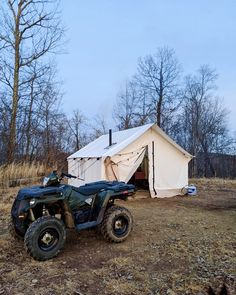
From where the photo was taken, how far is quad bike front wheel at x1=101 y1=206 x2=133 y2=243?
18.3 ft

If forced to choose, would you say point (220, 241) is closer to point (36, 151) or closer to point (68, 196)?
point (68, 196)

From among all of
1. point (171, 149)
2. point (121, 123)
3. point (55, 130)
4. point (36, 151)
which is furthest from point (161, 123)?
point (171, 149)

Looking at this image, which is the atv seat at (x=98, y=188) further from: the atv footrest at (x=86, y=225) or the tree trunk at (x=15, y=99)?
the tree trunk at (x=15, y=99)

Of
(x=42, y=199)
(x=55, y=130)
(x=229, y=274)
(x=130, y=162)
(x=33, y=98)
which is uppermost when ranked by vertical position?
(x=33, y=98)

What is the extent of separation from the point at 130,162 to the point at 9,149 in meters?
9.49

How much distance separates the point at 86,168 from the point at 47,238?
8.13 meters

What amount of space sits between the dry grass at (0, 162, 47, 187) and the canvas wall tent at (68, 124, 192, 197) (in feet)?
12.6

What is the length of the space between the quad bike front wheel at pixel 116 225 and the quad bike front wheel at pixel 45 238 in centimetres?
91

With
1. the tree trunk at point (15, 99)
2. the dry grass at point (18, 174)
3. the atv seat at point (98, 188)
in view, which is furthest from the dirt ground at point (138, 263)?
the tree trunk at point (15, 99)

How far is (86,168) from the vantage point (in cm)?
1292

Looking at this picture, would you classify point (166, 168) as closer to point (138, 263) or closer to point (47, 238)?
point (138, 263)

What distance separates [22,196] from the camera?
5016mm

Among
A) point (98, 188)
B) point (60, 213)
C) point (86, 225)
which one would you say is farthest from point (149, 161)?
point (60, 213)

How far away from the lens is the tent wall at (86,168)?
440 inches
